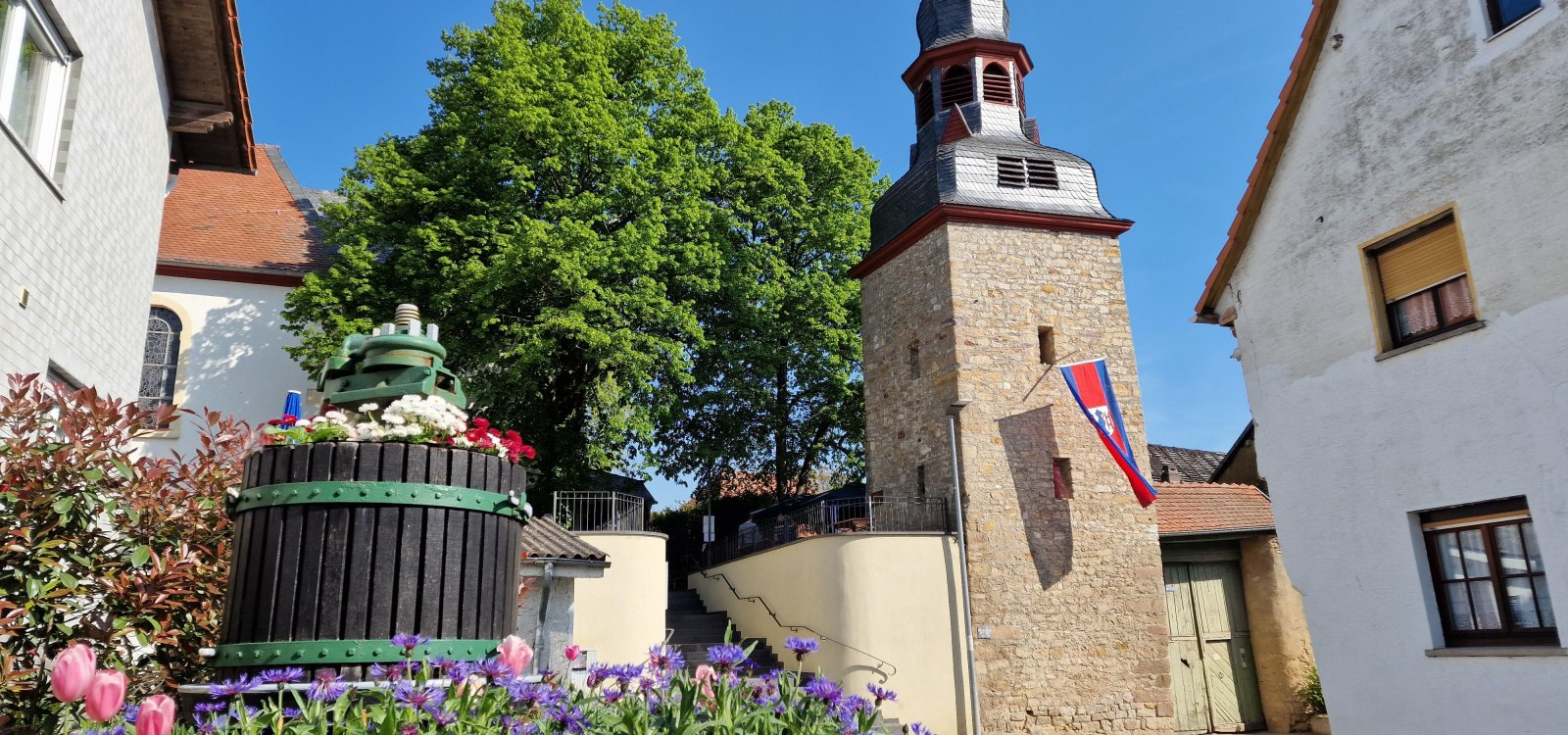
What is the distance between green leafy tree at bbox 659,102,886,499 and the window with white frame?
45.5 feet

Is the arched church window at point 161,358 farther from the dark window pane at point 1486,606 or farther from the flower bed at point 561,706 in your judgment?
the dark window pane at point 1486,606

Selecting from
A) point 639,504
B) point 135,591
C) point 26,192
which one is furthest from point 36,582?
point 639,504

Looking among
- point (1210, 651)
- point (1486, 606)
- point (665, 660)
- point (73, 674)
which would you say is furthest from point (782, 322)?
point (73, 674)

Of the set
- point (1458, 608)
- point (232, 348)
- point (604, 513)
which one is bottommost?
point (1458, 608)

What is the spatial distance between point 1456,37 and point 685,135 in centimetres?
1507

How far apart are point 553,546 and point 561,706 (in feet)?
26.1

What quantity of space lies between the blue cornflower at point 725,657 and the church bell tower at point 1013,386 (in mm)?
13190

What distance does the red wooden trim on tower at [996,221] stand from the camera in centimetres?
1761

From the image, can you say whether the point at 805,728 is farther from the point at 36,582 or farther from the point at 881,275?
the point at 881,275

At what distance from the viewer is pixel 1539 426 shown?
7137 mm

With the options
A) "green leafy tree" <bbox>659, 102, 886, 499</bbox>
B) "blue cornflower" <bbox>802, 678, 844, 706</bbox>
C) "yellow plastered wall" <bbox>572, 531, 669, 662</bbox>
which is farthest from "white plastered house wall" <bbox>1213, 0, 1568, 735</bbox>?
"green leafy tree" <bbox>659, 102, 886, 499</bbox>

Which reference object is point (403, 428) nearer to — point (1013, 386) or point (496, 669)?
point (496, 669)

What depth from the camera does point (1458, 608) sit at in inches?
305

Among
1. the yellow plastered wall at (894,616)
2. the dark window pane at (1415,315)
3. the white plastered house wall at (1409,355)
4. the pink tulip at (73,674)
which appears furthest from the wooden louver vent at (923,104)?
the pink tulip at (73,674)
